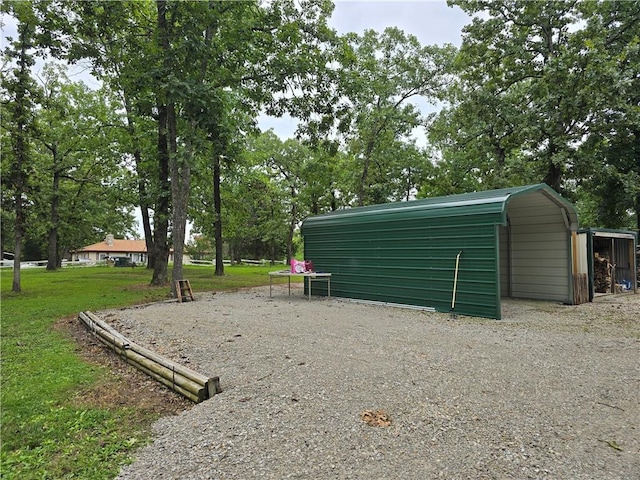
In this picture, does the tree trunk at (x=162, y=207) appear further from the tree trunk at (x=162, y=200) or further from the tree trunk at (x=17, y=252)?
the tree trunk at (x=17, y=252)

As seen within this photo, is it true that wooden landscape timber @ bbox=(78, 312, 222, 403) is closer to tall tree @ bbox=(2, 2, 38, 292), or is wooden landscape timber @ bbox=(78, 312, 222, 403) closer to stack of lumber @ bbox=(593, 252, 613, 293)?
tall tree @ bbox=(2, 2, 38, 292)

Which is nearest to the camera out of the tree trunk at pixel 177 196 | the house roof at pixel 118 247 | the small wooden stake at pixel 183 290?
the small wooden stake at pixel 183 290

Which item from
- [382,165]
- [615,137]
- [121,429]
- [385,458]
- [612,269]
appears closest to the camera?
[385,458]

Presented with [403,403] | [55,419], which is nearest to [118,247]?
[55,419]

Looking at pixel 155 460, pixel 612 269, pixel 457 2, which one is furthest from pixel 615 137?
pixel 155 460

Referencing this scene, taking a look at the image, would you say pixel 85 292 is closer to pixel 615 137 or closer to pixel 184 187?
pixel 184 187

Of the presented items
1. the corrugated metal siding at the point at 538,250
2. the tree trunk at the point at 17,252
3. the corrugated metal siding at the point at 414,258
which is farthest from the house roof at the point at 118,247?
the corrugated metal siding at the point at 538,250

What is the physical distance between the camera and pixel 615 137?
48.8 ft

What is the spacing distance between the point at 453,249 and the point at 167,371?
594 cm

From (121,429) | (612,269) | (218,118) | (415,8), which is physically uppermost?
(415,8)

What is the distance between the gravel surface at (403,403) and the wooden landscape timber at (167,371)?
0.24 meters

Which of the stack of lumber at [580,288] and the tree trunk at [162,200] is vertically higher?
the tree trunk at [162,200]

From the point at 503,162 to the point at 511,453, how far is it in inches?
647

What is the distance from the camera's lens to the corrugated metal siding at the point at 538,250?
365 inches
